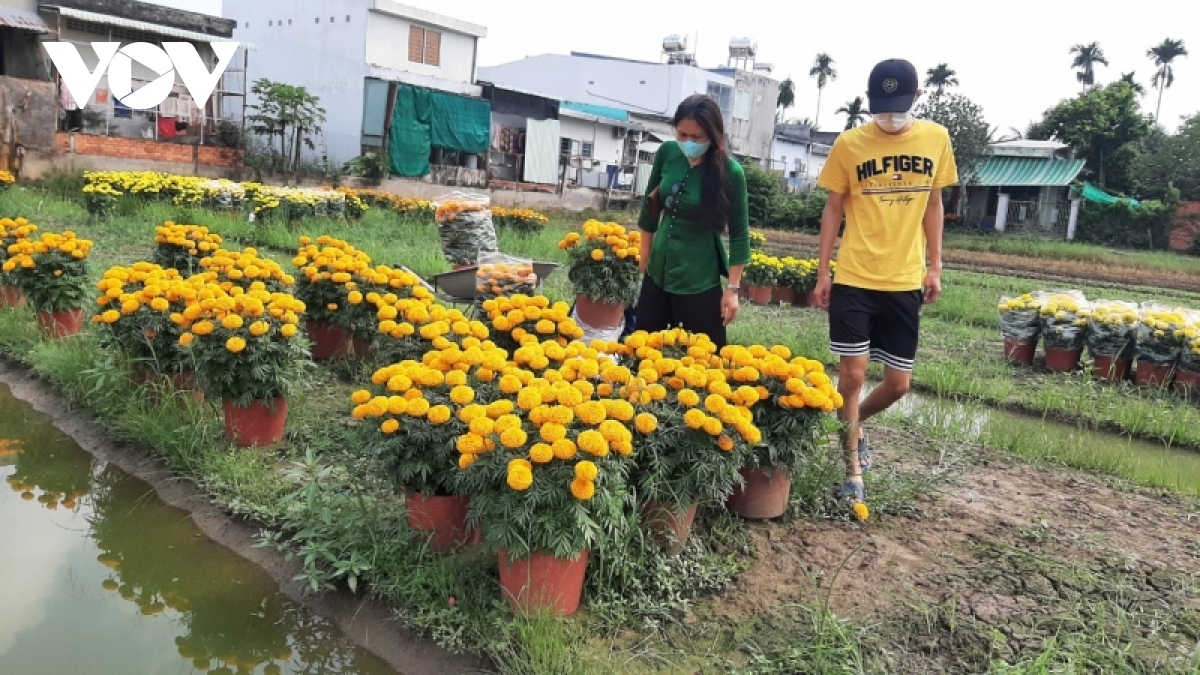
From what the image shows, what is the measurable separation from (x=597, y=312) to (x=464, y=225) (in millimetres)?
1938

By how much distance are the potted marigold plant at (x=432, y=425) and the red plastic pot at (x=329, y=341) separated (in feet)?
9.02

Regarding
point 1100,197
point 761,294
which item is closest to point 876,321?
point 761,294

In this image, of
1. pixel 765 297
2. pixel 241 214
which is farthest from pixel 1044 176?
pixel 241 214

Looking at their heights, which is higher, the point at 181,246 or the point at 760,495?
the point at 181,246

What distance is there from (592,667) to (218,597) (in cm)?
156

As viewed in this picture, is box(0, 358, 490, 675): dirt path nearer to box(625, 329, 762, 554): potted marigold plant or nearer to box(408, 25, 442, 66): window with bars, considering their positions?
box(625, 329, 762, 554): potted marigold plant

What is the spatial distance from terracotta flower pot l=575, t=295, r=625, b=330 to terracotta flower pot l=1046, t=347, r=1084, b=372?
4822 mm

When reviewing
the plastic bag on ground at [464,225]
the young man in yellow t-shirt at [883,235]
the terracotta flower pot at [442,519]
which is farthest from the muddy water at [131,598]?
the plastic bag on ground at [464,225]

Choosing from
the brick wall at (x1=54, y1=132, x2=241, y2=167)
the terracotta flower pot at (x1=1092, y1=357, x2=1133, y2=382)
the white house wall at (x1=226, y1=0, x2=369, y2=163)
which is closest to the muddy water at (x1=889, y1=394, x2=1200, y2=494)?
the terracotta flower pot at (x1=1092, y1=357, x2=1133, y2=382)

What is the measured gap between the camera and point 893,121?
11.3 feet

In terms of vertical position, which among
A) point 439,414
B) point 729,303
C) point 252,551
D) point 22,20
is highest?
point 22,20

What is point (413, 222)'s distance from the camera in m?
14.7

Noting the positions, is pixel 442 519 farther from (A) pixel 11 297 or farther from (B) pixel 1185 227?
(B) pixel 1185 227

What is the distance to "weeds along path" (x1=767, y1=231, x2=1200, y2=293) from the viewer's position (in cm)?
1928
